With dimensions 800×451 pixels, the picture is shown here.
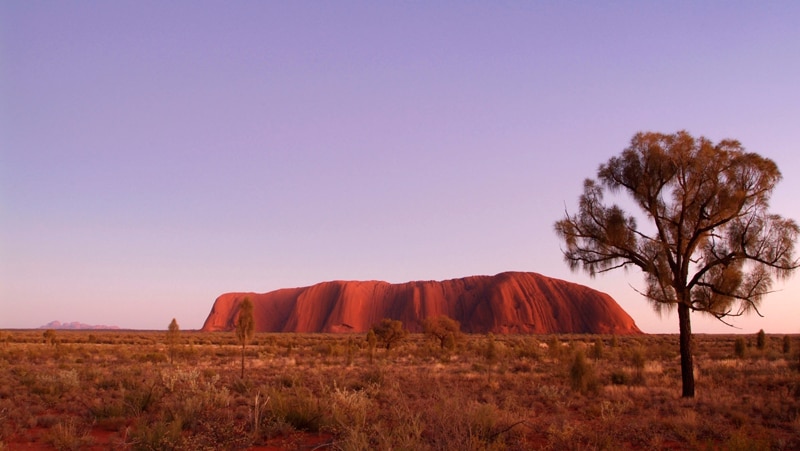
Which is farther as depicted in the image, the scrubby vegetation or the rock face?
the rock face

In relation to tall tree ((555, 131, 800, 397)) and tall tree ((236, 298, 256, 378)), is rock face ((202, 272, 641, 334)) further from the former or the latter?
tall tree ((555, 131, 800, 397))

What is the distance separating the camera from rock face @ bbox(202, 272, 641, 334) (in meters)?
99.2

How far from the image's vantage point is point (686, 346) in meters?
13.1

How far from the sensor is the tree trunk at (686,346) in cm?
1299

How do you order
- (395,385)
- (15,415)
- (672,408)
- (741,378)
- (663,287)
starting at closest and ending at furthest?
(15,415), (672,408), (663,287), (395,385), (741,378)

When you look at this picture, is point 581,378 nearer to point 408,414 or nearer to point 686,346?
point 686,346

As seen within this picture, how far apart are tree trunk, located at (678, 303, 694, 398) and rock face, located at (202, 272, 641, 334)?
278ft

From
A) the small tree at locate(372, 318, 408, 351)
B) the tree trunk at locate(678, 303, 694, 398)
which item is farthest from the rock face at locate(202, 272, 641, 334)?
the tree trunk at locate(678, 303, 694, 398)

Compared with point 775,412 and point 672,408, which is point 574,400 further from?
point 775,412

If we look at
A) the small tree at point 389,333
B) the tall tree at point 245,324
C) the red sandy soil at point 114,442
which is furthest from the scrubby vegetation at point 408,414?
the small tree at point 389,333

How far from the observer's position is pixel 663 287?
12711 mm

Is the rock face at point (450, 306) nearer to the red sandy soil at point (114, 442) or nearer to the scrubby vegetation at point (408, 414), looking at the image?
the scrubby vegetation at point (408, 414)

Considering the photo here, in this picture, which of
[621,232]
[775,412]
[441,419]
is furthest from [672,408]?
[441,419]

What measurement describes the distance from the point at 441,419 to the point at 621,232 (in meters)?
8.71
